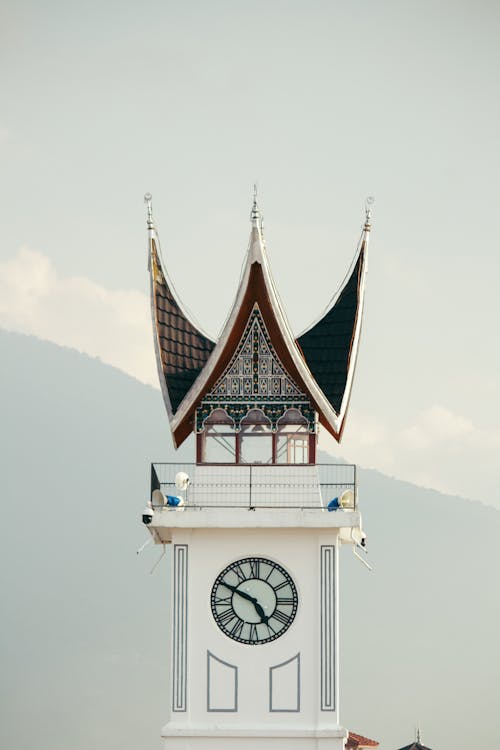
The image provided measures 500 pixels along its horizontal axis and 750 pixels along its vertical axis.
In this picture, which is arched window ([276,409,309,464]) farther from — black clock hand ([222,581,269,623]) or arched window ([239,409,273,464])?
black clock hand ([222,581,269,623])

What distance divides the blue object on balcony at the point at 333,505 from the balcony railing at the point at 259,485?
11 cm

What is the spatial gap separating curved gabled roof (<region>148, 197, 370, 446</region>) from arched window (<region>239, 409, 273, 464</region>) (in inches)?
35.9

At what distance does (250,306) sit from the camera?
36719 millimetres

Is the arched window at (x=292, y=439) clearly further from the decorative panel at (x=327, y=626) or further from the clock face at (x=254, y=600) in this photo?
the clock face at (x=254, y=600)

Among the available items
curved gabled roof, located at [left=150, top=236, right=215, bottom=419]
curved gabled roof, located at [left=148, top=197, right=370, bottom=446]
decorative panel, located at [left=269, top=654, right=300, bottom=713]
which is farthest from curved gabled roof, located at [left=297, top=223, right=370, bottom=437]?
decorative panel, located at [left=269, top=654, right=300, bottom=713]

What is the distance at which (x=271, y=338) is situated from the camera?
36781 mm

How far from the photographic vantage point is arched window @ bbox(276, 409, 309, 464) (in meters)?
36.9

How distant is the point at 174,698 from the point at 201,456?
4.26 m

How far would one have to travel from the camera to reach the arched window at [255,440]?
Result: 36844 millimetres

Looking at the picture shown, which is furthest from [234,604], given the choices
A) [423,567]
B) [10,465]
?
[10,465]

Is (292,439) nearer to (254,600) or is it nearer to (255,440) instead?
(255,440)

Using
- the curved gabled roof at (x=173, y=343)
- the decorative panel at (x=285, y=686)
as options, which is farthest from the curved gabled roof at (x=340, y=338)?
the decorative panel at (x=285, y=686)

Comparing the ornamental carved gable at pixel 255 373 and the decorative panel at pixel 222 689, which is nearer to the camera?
the decorative panel at pixel 222 689

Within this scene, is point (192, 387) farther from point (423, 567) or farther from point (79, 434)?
point (79, 434)
